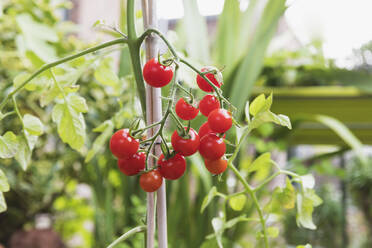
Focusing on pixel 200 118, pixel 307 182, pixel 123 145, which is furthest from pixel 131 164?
pixel 200 118

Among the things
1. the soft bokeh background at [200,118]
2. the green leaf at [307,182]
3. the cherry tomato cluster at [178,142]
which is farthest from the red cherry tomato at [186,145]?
the soft bokeh background at [200,118]

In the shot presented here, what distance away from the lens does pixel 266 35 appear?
53 cm

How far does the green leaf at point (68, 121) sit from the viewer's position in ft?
0.75

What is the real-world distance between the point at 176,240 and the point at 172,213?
0.05 m

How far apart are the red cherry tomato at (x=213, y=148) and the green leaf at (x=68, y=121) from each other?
9 cm

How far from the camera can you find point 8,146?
22 cm

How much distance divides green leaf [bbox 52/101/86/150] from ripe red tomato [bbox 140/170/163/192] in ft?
0.23

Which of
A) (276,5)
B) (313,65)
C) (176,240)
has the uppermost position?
(276,5)

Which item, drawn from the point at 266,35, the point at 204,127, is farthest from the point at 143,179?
the point at 266,35

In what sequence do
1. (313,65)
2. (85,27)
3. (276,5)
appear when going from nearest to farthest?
(276,5)
(313,65)
(85,27)

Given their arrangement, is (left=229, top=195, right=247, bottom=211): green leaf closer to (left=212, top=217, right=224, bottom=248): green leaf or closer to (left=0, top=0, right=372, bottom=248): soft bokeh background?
(left=212, top=217, right=224, bottom=248): green leaf

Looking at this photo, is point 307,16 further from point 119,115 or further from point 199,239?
point 119,115

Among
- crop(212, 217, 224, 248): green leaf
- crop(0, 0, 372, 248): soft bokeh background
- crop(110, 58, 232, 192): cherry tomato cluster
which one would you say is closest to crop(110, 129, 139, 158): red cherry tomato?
crop(110, 58, 232, 192): cherry tomato cluster

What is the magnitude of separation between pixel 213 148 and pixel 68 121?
0.34 feet
